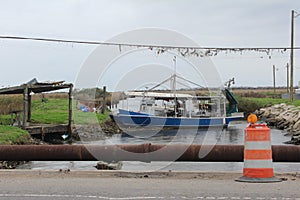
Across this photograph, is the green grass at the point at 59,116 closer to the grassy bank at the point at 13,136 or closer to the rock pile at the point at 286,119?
the grassy bank at the point at 13,136

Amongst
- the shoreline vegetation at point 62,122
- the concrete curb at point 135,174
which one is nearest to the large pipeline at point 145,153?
the concrete curb at point 135,174

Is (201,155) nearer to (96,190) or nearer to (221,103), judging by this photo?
(96,190)

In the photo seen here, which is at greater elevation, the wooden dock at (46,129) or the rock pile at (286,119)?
the rock pile at (286,119)

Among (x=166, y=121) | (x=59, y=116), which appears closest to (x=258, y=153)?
(x=59, y=116)

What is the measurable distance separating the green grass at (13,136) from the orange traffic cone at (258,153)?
14737mm

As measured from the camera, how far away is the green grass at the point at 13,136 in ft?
73.4

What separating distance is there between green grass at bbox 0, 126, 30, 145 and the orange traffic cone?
48.4 feet

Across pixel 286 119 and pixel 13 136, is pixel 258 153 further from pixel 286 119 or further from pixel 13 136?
pixel 286 119

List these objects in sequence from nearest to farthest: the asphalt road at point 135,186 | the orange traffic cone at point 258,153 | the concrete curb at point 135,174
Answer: the asphalt road at point 135,186 → the orange traffic cone at point 258,153 → the concrete curb at point 135,174

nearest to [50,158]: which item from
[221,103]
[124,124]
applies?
[124,124]

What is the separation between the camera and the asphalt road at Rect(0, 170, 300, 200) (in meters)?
7.95

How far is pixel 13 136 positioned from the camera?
77.4 feet

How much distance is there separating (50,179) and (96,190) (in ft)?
5.24

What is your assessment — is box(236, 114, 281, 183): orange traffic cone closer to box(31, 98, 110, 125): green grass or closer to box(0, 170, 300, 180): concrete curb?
box(0, 170, 300, 180): concrete curb
